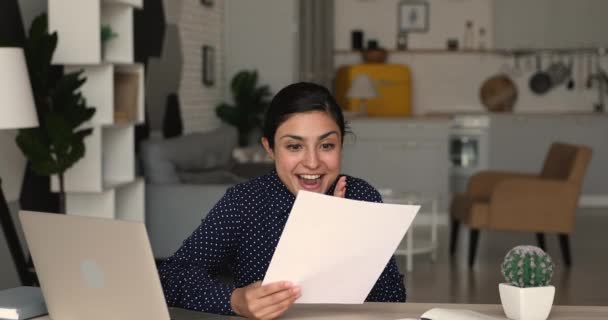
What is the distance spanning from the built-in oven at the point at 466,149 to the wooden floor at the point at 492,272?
1.13 metres

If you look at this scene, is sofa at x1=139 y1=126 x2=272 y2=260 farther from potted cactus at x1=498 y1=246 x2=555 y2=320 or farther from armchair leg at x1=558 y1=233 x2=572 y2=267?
potted cactus at x1=498 y1=246 x2=555 y2=320

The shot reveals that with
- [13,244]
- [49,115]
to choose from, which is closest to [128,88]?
[49,115]

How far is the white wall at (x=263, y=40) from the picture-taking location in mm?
8969

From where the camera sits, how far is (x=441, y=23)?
10.5 meters

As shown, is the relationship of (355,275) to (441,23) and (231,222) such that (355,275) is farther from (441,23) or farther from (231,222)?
(441,23)

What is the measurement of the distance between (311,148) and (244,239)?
33 centimetres

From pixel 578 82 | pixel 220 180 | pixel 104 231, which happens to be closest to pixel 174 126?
pixel 220 180

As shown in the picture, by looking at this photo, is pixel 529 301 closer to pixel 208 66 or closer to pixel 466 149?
pixel 208 66

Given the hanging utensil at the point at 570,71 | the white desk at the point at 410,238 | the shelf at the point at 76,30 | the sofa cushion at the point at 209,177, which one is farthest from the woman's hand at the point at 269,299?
the hanging utensil at the point at 570,71

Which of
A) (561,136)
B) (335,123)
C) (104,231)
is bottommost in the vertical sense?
(561,136)

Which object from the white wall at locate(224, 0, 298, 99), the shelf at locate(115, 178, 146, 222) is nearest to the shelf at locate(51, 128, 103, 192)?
the shelf at locate(115, 178, 146, 222)

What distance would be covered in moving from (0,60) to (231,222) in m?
1.39

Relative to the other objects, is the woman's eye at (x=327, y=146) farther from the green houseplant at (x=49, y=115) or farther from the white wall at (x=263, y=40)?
the white wall at (x=263, y=40)

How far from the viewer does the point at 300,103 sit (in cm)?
227
